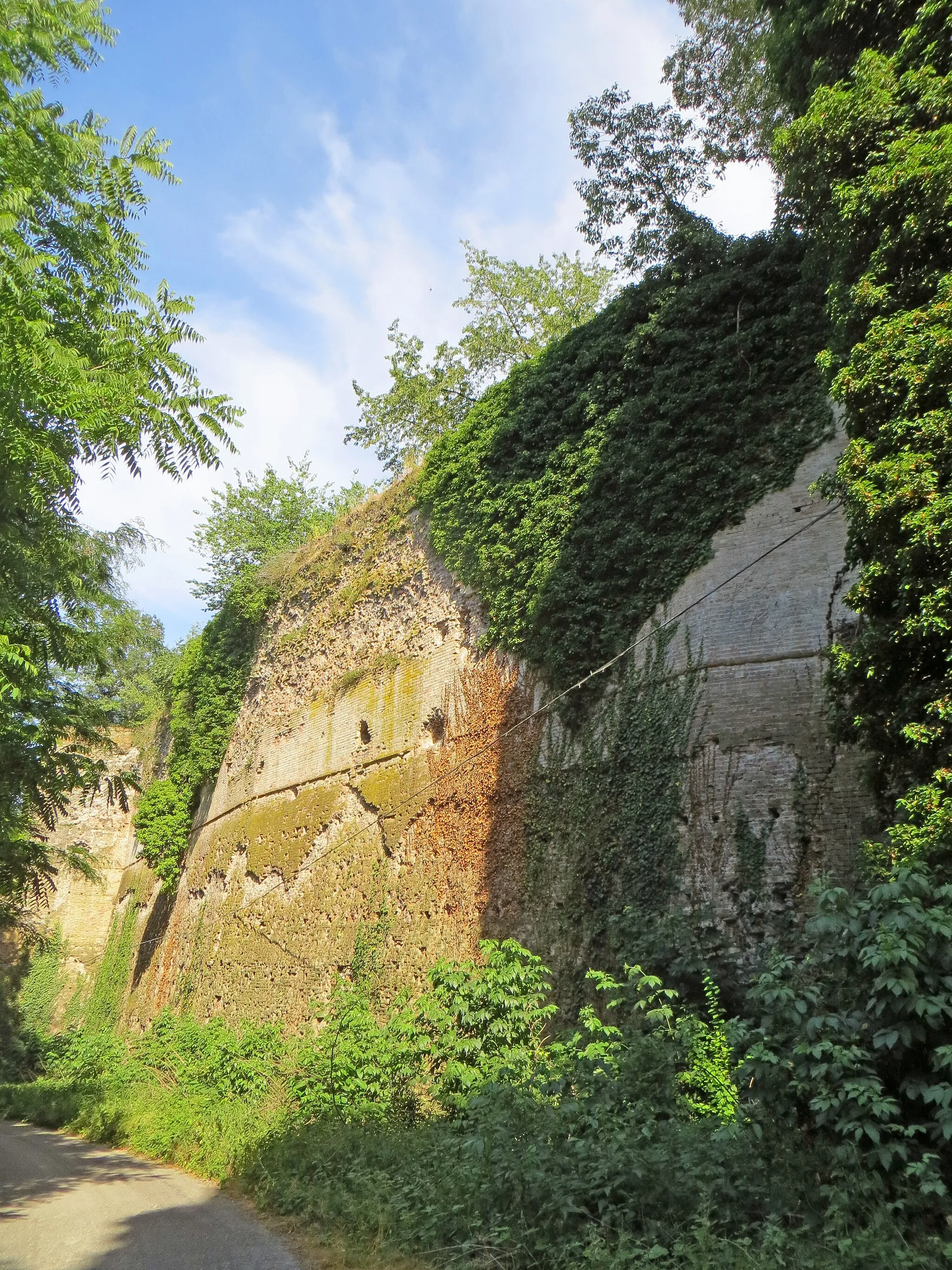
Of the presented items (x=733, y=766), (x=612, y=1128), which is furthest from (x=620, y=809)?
(x=612, y=1128)

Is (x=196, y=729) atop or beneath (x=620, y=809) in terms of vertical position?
atop

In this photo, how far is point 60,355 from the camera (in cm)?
643

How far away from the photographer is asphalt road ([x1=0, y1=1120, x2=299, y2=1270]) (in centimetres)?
635

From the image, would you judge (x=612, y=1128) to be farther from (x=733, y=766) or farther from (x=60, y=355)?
(x=60, y=355)

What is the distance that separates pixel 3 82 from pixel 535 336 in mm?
23659

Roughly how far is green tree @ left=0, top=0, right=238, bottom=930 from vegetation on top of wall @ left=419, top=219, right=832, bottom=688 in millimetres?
4996

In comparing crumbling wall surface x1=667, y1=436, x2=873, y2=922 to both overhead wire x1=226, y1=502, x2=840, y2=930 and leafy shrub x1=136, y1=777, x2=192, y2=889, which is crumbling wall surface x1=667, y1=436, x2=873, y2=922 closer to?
overhead wire x1=226, y1=502, x2=840, y2=930

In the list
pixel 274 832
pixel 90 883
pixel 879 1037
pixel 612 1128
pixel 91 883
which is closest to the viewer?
pixel 879 1037

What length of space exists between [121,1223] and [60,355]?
690 centimetres

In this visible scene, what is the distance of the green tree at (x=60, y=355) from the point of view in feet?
21.3

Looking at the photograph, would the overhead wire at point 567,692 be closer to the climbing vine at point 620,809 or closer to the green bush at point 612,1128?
the climbing vine at point 620,809

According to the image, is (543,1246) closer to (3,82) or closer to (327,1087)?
(327,1087)

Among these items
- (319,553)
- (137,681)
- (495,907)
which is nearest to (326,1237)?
(495,907)

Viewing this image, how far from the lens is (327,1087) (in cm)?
1011
